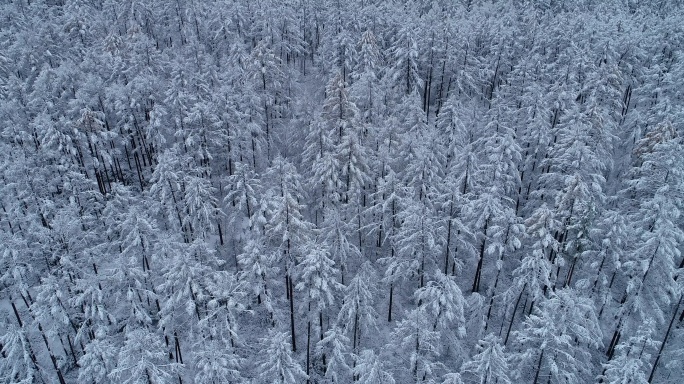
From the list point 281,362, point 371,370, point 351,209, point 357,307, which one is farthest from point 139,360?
point 351,209

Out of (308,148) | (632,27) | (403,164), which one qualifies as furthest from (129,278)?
(632,27)

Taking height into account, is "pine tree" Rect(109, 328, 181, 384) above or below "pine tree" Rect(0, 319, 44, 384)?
above

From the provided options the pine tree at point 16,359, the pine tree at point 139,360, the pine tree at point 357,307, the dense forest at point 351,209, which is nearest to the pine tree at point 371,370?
the dense forest at point 351,209

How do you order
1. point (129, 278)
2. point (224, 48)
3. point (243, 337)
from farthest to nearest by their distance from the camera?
point (224, 48), point (243, 337), point (129, 278)

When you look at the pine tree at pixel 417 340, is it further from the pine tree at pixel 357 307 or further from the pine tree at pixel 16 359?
the pine tree at pixel 16 359

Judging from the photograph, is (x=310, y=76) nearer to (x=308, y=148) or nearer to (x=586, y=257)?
(x=308, y=148)

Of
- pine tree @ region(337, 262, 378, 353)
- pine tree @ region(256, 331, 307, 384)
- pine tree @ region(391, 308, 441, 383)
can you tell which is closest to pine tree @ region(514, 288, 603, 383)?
pine tree @ region(391, 308, 441, 383)

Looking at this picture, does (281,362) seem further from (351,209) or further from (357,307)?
(351,209)

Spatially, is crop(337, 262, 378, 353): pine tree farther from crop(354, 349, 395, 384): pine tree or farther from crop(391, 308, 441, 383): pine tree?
crop(354, 349, 395, 384): pine tree
